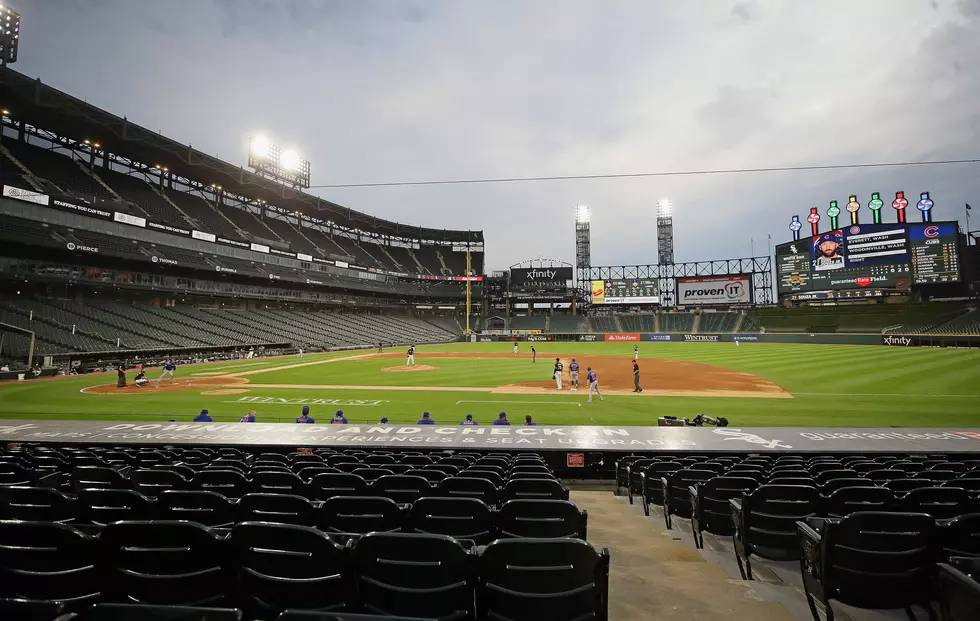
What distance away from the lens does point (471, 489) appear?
486 cm

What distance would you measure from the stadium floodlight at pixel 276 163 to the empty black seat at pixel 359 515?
209 ft

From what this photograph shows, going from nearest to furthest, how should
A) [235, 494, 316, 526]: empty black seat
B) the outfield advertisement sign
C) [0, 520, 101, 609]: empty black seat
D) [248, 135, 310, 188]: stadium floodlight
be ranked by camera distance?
[0, 520, 101, 609]: empty black seat
[235, 494, 316, 526]: empty black seat
the outfield advertisement sign
[248, 135, 310, 188]: stadium floodlight

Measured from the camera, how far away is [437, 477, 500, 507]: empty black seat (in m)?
4.75

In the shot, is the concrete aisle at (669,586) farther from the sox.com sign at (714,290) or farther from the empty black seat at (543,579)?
the sox.com sign at (714,290)

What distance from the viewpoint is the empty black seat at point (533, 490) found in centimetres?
484

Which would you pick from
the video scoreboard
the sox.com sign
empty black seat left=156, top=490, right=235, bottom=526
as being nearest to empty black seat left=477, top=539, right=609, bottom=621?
empty black seat left=156, top=490, right=235, bottom=526

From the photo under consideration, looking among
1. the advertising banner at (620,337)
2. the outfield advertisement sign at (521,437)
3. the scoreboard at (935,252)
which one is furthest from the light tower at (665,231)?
the outfield advertisement sign at (521,437)

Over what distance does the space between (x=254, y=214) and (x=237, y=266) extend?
17.4m

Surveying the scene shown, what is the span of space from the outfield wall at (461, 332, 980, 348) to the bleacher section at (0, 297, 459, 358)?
26.1 meters

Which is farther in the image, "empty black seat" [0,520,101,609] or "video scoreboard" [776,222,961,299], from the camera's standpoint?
"video scoreboard" [776,222,961,299]

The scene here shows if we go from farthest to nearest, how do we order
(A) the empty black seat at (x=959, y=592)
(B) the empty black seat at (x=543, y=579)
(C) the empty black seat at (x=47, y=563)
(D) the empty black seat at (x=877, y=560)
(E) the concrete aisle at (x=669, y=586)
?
1. (E) the concrete aisle at (x=669, y=586)
2. (D) the empty black seat at (x=877, y=560)
3. (C) the empty black seat at (x=47, y=563)
4. (B) the empty black seat at (x=543, y=579)
5. (A) the empty black seat at (x=959, y=592)

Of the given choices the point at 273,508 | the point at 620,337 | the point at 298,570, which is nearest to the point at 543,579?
the point at 298,570

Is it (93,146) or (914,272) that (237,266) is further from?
(914,272)

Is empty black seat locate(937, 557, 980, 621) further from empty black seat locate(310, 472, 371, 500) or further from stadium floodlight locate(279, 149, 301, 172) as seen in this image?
stadium floodlight locate(279, 149, 301, 172)
